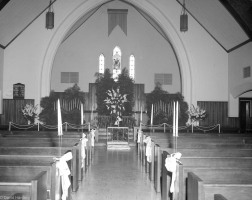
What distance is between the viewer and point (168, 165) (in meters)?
3.96

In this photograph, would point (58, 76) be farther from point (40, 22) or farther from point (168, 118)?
point (168, 118)

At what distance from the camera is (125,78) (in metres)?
16.6

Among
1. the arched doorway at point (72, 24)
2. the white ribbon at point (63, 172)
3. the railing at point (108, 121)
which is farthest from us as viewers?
the arched doorway at point (72, 24)

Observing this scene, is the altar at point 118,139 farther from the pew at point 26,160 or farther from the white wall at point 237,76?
the white wall at point 237,76

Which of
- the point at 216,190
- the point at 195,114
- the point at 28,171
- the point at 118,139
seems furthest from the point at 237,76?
the point at 28,171

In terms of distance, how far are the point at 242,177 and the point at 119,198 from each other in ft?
6.41

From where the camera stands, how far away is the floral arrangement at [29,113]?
14203 mm

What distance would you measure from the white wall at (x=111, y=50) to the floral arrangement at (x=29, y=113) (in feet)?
12.2

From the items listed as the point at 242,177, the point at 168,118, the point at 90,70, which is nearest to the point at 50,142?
the point at 242,177

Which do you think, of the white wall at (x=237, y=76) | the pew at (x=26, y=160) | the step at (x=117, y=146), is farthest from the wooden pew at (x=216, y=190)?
the white wall at (x=237, y=76)

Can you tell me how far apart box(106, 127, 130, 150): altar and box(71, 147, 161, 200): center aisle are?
5.33ft

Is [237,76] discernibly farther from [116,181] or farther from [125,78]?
[116,181]

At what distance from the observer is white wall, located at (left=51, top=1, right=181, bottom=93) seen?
18.1 metres

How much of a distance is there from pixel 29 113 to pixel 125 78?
18.1 feet
